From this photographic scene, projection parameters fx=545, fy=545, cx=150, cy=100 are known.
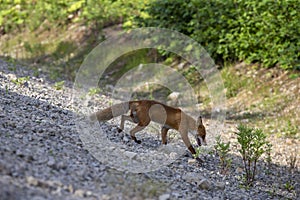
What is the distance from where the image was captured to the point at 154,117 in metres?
7.46

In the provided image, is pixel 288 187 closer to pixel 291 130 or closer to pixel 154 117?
pixel 154 117

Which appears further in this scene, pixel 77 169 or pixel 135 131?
pixel 135 131

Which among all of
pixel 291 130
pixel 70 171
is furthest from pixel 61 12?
pixel 70 171

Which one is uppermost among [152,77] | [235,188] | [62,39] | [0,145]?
[62,39]

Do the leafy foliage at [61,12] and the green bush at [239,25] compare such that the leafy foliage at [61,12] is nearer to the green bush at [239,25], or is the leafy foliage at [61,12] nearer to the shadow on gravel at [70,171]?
the green bush at [239,25]

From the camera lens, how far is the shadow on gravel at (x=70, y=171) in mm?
4582

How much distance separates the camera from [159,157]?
6676mm

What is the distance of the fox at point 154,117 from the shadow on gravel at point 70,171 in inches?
14.7

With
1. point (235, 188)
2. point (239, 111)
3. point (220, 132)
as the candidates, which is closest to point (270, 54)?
point (239, 111)

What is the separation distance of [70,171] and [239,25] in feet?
26.2

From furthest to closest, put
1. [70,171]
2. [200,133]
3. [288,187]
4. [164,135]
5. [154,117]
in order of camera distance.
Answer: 1. [200,133]
2. [164,135]
3. [154,117]
4. [288,187]
5. [70,171]

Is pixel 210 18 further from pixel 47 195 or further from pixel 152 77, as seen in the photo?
pixel 47 195

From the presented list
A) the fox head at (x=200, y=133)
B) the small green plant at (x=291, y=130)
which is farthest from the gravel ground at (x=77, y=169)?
the small green plant at (x=291, y=130)

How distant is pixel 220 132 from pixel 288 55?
2633 mm
